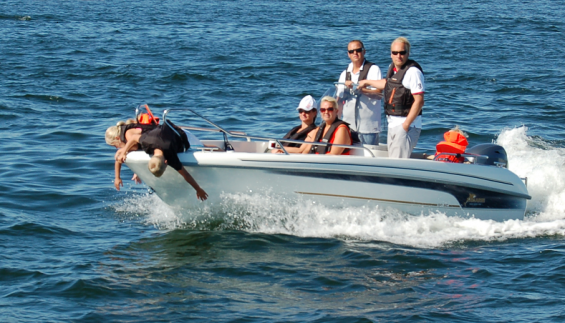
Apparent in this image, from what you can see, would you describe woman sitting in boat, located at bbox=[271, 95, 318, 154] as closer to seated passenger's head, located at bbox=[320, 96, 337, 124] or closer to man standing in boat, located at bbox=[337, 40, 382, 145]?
seated passenger's head, located at bbox=[320, 96, 337, 124]

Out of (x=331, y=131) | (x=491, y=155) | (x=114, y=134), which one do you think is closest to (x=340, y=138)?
(x=331, y=131)

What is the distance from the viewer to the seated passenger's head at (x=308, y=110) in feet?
23.2

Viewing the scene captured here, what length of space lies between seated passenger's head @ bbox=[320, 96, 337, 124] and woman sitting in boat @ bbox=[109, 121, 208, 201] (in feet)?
4.64

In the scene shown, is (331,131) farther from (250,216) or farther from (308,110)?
(250,216)

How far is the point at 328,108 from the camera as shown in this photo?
6844mm

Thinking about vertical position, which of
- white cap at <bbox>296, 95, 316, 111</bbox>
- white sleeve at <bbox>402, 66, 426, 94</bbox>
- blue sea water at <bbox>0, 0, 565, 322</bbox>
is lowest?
blue sea water at <bbox>0, 0, 565, 322</bbox>

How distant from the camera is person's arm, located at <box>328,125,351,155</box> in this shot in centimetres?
688

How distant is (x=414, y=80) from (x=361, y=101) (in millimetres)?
887

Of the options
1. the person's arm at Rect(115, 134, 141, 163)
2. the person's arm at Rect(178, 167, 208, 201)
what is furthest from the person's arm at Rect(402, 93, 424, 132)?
the person's arm at Rect(115, 134, 141, 163)

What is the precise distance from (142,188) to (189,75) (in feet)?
24.7

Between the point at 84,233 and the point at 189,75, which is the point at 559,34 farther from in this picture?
the point at 84,233

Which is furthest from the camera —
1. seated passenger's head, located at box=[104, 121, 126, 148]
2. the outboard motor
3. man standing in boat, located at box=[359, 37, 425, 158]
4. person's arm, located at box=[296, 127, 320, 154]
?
the outboard motor

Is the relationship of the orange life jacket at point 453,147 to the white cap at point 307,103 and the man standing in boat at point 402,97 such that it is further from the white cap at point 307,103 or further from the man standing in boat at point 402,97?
the white cap at point 307,103

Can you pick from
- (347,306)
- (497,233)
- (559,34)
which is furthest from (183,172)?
(559,34)
